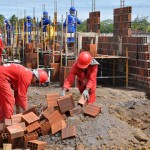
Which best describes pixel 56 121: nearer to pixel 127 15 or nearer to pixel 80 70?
pixel 80 70

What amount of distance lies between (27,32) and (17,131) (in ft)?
47.6

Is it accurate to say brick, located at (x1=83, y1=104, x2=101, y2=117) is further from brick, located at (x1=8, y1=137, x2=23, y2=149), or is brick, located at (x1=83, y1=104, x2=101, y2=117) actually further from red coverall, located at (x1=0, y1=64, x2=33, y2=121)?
brick, located at (x1=8, y1=137, x2=23, y2=149)

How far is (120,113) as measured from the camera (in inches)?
297

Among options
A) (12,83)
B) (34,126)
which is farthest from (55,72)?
(34,126)

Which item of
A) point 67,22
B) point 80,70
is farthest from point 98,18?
point 80,70

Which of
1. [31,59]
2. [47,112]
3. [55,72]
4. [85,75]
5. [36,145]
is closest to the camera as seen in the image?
[36,145]

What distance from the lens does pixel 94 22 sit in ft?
53.6

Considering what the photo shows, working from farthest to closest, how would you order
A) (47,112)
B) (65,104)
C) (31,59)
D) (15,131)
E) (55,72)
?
(31,59) → (55,72) → (65,104) → (47,112) → (15,131)

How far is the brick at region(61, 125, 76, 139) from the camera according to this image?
6.05 metres

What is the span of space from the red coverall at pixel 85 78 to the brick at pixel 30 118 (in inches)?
52.4

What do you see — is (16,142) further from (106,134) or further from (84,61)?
(84,61)

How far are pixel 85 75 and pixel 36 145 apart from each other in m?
2.36

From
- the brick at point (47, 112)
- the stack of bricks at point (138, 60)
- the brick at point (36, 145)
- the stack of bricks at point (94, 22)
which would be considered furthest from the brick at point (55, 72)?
the brick at point (36, 145)

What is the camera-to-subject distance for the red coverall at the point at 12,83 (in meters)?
6.57
